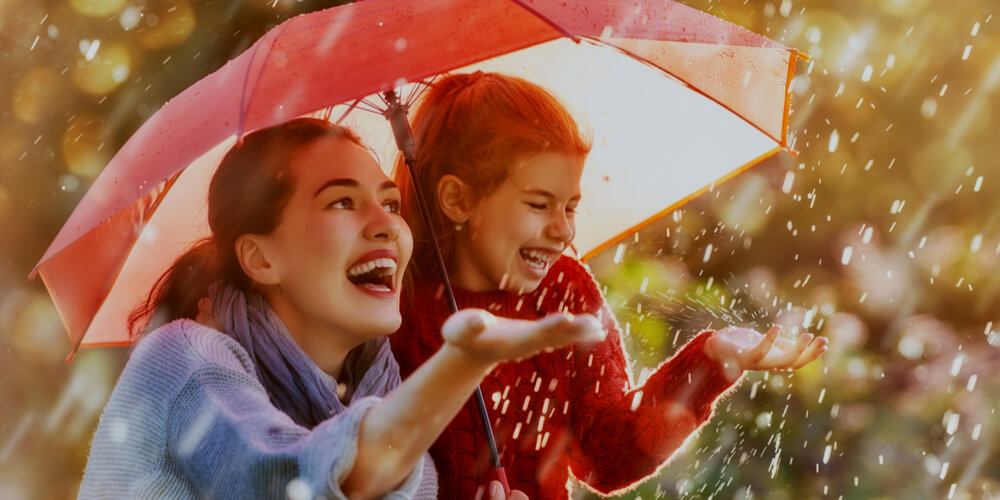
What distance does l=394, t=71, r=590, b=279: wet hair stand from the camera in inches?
110

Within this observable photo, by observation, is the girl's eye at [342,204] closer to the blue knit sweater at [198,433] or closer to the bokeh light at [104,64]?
the blue knit sweater at [198,433]

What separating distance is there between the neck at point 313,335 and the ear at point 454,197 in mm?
503

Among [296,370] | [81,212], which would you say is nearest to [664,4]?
[296,370]

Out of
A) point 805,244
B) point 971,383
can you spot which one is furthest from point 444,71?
point 971,383

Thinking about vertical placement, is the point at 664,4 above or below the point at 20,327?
above

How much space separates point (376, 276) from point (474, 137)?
53cm

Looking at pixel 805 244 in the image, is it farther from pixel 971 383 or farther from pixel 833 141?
pixel 971 383

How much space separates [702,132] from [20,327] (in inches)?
121

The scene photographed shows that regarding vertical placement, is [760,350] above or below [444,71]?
below

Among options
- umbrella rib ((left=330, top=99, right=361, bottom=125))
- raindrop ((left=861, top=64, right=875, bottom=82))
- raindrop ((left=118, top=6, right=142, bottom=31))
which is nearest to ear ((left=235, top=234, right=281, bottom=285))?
umbrella rib ((left=330, top=99, right=361, bottom=125))

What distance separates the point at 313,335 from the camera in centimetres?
240

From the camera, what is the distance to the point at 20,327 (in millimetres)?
4949

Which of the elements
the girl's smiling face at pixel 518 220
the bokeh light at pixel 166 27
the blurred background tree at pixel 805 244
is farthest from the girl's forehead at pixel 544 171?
the bokeh light at pixel 166 27

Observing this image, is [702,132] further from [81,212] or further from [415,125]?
[81,212]
